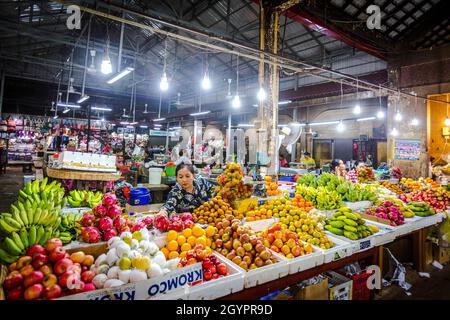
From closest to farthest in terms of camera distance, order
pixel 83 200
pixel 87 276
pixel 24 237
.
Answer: pixel 87 276 < pixel 24 237 < pixel 83 200

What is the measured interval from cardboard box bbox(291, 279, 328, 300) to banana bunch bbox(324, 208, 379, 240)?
78 cm

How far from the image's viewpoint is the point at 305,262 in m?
2.41

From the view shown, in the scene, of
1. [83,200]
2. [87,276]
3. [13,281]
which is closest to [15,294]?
[13,281]

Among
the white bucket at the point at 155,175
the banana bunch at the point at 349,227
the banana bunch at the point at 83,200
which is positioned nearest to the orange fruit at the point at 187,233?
the banana bunch at the point at 83,200

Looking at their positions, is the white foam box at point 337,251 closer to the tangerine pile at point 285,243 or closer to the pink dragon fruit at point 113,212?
the tangerine pile at point 285,243

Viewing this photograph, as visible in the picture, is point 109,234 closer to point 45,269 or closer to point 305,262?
point 45,269

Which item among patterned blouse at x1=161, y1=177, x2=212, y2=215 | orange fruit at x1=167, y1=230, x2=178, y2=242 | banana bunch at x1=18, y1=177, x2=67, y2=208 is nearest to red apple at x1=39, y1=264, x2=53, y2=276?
orange fruit at x1=167, y1=230, x2=178, y2=242

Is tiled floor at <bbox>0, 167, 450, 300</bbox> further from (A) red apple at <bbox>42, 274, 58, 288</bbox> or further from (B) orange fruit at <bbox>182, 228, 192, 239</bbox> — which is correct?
(A) red apple at <bbox>42, 274, 58, 288</bbox>

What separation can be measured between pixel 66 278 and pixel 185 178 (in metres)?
2.19

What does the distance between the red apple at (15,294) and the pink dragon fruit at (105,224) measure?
0.85 m

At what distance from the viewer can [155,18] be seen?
3.46 metres

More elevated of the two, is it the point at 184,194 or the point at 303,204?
the point at 184,194

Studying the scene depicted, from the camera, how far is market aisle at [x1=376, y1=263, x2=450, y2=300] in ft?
11.3
